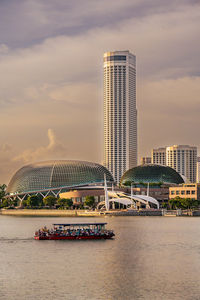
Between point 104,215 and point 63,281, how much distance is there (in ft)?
433

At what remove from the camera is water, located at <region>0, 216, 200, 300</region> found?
173 feet

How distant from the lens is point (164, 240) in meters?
93.7

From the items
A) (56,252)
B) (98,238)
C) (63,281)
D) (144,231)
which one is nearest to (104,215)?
(144,231)

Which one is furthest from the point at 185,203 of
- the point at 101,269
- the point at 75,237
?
the point at 101,269

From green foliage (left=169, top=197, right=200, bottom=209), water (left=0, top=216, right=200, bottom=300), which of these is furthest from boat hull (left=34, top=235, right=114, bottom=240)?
green foliage (left=169, top=197, right=200, bottom=209)

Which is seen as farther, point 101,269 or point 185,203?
point 185,203

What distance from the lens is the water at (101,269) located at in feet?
173

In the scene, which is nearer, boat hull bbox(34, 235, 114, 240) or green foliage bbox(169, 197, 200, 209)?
boat hull bbox(34, 235, 114, 240)

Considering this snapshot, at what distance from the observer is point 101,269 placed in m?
64.4

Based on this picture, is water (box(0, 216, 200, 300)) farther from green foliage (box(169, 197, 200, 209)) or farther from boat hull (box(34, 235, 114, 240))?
green foliage (box(169, 197, 200, 209))

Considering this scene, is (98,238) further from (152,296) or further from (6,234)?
(152,296)

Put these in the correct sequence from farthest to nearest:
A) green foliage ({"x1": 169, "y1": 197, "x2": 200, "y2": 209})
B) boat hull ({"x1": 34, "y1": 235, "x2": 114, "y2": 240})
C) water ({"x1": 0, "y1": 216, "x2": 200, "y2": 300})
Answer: green foliage ({"x1": 169, "y1": 197, "x2": 200, "y2": 209}) < boat hull ({"x1": 34, "y1": 235, "x2": 114, "y2": 240}) < water ({"x1": 0, "y1": 216, "x2": 200, "y2": 300})

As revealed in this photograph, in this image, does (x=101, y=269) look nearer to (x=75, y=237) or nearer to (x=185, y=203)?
(x=75, y=237)

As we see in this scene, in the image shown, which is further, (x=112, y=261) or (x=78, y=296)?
(x=112, y=261)
